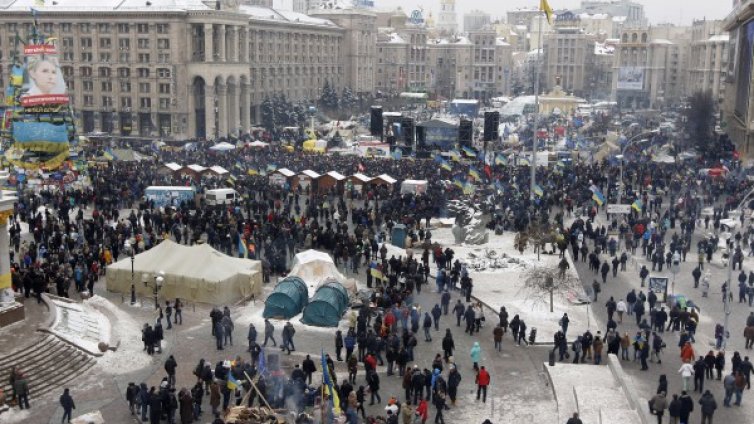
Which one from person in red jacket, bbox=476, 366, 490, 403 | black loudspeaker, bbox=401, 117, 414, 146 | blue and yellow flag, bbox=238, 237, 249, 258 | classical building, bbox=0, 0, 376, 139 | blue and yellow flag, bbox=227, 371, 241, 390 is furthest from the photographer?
classical building, bbox=0, 0, 376, 139

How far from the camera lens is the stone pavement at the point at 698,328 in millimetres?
19297

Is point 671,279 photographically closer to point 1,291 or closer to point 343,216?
point 343,216

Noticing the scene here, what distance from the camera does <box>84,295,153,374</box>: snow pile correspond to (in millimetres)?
20766

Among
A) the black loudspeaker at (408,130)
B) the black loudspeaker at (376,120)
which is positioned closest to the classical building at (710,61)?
the black loudspeaker at (376,120)

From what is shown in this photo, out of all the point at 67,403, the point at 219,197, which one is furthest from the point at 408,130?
the point at 67,403

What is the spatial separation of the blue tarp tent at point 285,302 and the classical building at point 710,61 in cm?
8636

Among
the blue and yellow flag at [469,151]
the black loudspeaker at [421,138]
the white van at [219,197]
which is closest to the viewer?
the white van at [219,197]

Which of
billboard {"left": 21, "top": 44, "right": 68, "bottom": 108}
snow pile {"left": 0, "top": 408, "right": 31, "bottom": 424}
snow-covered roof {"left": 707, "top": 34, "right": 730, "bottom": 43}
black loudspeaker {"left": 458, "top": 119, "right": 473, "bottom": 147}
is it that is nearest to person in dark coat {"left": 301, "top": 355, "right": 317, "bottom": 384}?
snow pile {"left": 0, "top": 408, "right": 31, "bottom": 424}

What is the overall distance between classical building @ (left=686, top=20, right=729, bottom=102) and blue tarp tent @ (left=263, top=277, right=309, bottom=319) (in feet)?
283

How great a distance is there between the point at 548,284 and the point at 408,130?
34696 millimetres

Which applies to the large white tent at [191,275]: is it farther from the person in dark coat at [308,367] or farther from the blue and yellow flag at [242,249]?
the person in dark coat at [308,367]

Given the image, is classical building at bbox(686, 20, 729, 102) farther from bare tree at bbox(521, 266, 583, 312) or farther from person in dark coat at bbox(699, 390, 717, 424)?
person in dark coat at bbox(699, 390, 717, 424)

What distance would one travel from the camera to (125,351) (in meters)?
21.7

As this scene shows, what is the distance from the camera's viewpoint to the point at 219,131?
3041 inches
